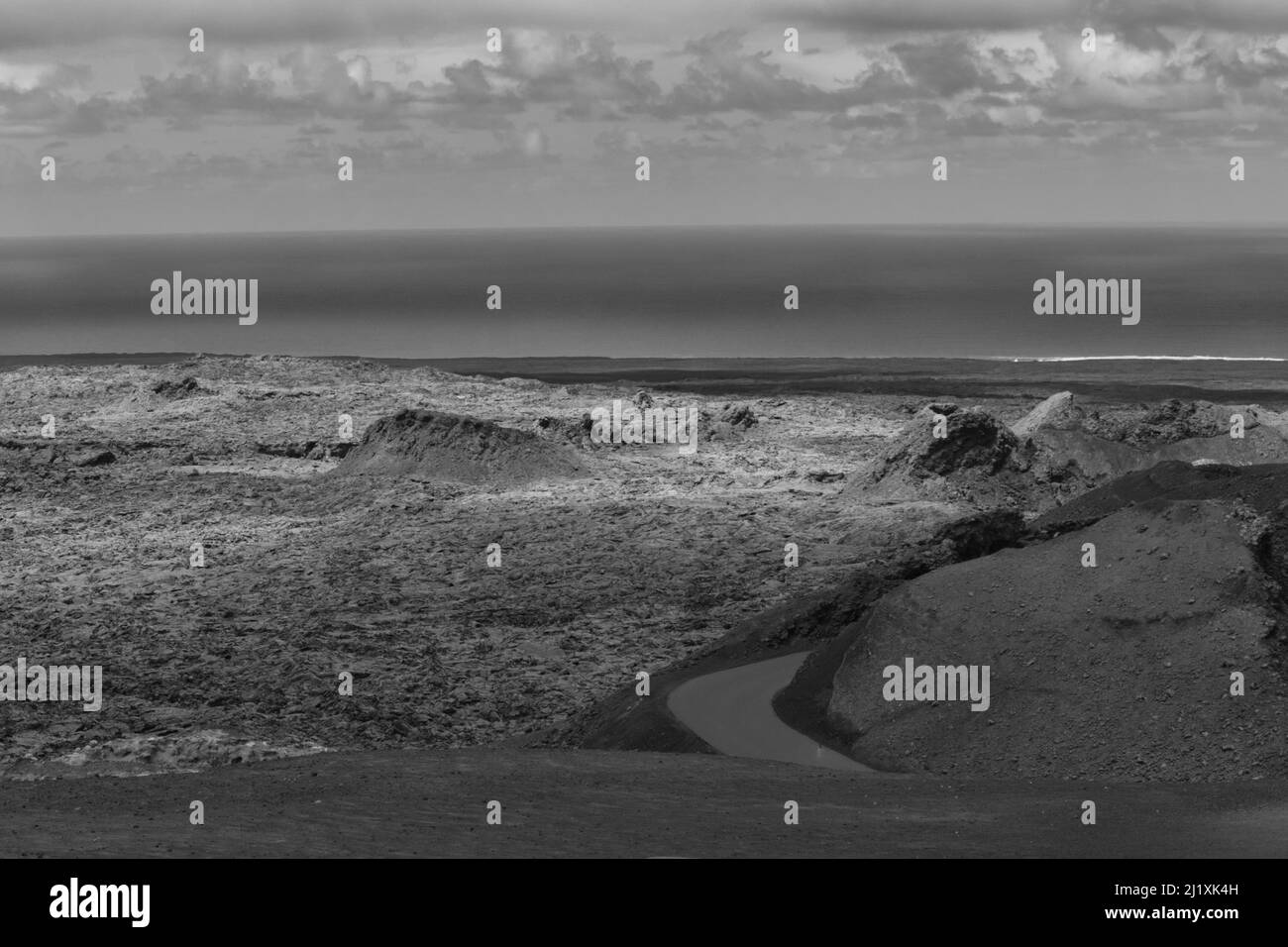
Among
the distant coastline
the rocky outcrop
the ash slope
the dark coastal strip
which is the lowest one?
the dark coastal strip

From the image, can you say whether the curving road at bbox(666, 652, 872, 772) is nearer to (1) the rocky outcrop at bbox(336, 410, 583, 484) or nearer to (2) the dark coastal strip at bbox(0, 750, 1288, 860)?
(2) the dark coastal strip at bbox(0, 750, 1288, 860)

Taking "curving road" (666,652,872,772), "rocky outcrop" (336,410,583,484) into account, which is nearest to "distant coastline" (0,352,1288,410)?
"rocky outcrop" (336,410,583,484)

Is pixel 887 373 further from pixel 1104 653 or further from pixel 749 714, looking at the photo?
pixel 1104 653

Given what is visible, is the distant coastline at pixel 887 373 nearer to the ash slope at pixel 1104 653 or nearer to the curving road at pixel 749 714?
the curving road at pixel 749 714
